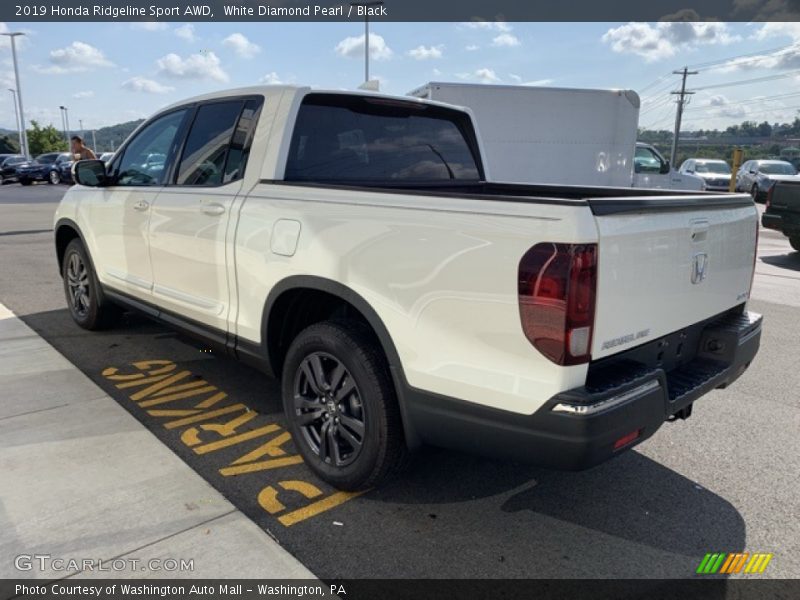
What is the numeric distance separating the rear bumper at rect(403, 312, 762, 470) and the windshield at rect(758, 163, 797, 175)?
85.3 feet

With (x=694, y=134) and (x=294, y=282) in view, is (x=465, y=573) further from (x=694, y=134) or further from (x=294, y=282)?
(x=694, y=134)

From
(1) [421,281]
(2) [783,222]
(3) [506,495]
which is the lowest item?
(3) [506,495]

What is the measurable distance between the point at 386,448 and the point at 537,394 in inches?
31.3

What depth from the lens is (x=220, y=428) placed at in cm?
359

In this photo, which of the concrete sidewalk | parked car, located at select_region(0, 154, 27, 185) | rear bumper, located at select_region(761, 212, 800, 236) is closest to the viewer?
the concrete sidewalk

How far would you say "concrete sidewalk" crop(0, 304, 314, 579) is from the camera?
7.89ft

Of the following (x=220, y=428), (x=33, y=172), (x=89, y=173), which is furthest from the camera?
(x=33, y=172)

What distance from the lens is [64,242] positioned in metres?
5.68

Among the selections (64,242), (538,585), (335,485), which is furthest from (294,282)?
(64,242)

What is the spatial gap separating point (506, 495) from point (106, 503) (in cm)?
187

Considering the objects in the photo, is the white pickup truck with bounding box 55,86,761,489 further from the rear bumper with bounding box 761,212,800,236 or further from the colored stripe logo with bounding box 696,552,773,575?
the rear bumper with bounding box 761,212,800,236

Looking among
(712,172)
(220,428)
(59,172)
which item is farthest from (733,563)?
(59,172)

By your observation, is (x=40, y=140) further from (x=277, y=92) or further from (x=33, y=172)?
(x=277, y=92)

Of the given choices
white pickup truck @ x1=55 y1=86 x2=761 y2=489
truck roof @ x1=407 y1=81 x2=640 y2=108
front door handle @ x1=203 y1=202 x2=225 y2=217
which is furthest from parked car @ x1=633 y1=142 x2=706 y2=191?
front door handle @ x1=203 y1=202 x2=225 y2=217
